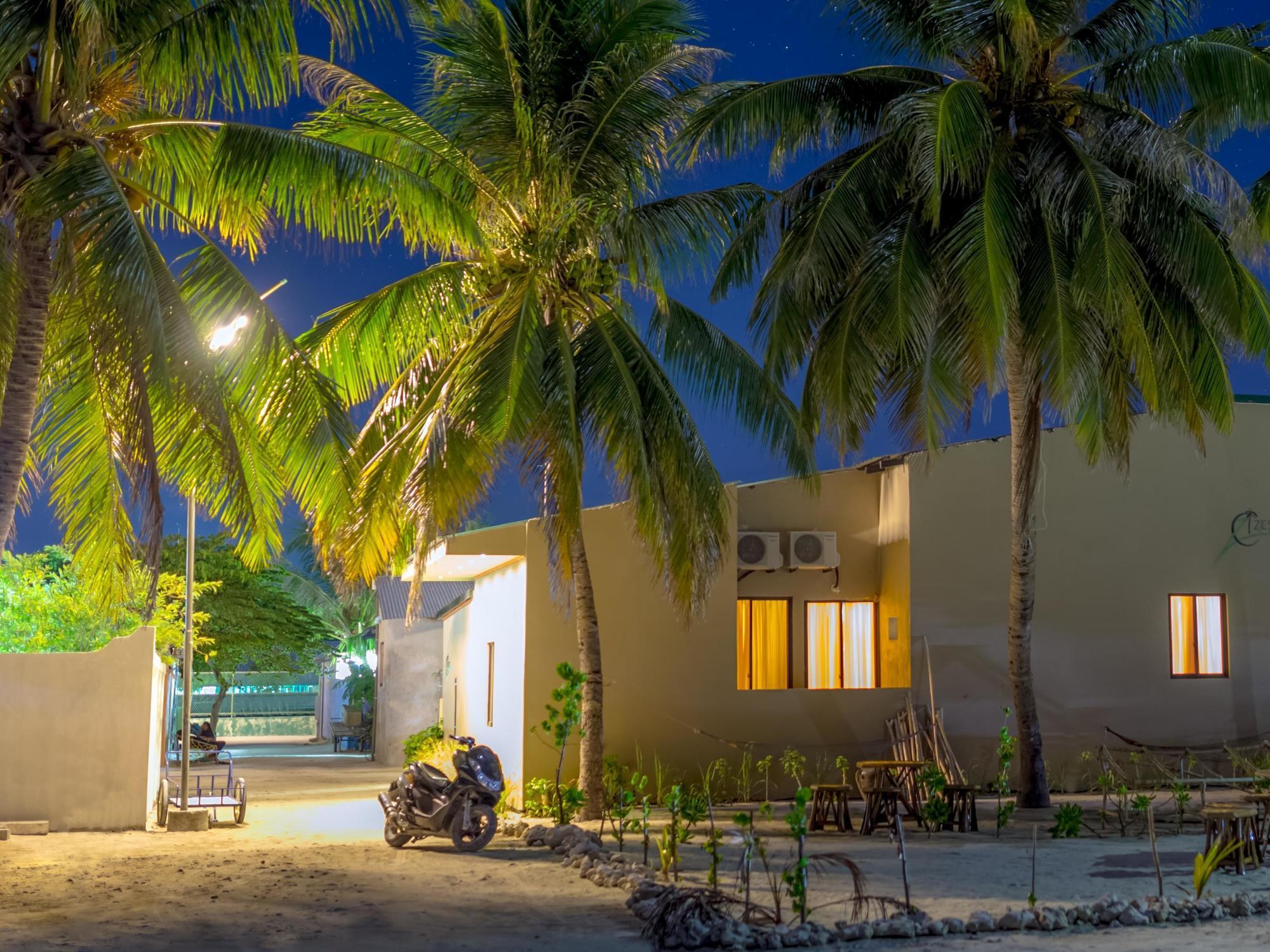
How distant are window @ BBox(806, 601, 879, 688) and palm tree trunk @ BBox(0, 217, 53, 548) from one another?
11256mm

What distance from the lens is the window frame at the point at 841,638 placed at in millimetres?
17797

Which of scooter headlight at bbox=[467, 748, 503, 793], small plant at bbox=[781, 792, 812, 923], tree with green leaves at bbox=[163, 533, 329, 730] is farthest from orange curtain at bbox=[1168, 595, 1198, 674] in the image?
tree with green leaves at bbox=[163, 533, 329, 730]

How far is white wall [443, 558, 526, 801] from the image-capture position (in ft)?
52.3

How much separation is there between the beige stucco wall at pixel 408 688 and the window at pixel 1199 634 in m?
16.0

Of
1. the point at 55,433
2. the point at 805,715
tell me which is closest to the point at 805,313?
the point at 805,715

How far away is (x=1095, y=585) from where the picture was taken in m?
17.3

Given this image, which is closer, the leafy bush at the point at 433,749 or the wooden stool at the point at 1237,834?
the wooden stool at the point at 1237,834

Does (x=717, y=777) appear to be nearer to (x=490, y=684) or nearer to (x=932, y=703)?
(x=932, y=703)

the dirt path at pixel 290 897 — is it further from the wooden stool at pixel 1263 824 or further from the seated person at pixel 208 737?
the seated person at pixel 208 737

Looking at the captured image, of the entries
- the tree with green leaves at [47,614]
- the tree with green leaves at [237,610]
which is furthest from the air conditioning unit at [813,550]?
the tree with green leaves at [237,610]

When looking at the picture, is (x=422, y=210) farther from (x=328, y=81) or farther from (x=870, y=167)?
(x=870, y=167)

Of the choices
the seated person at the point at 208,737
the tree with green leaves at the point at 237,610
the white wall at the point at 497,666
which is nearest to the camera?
the white wall at the point at 497,666

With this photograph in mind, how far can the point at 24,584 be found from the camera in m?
19.7

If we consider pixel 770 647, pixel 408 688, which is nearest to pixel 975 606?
pixel 770 647
